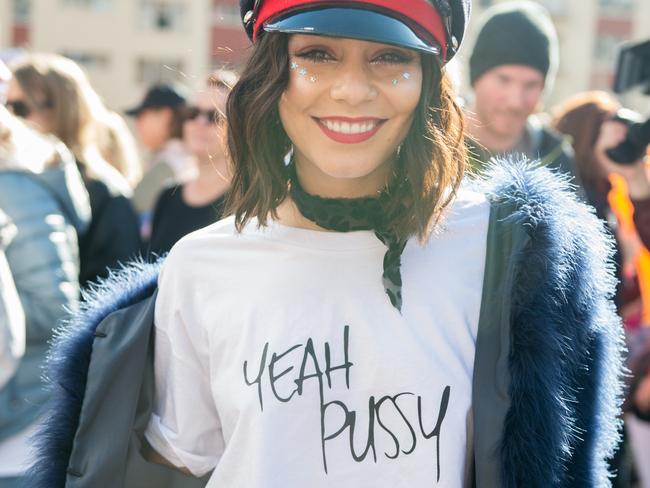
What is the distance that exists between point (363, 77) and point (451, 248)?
41cm

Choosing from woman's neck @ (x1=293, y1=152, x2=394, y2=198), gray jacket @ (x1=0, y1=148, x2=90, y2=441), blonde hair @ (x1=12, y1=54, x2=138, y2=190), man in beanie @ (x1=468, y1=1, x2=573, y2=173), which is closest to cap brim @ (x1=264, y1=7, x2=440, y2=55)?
woman's neck @ (x1=293, y1=152, x2=394, y2=198)

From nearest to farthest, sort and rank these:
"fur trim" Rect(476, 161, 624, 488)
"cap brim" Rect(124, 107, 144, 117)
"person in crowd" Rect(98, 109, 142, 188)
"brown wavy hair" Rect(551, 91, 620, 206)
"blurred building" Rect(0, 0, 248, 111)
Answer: "fur trim" Rect(476, 161, 624, 488), "brown wavy hair" Rect(551, 91, 620, 206), "person in crowd" Rect(98, 109, 142, 188), "cap brim" Rect(124, 107, 144, 117), "blurred building" Rect(0, 0, 248, 111)

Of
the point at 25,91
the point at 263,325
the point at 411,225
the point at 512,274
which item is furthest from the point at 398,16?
the point at 25,91

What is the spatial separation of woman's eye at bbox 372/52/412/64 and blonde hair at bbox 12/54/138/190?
2907 mm

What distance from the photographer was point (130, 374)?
2301 mm

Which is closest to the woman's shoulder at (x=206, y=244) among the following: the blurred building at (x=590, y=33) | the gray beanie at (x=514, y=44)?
the gray beanie at (x=514, y=44)

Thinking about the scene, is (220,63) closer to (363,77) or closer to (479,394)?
(363,77)

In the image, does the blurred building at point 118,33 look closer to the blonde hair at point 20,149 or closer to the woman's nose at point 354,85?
the blonde hair at point 20,149

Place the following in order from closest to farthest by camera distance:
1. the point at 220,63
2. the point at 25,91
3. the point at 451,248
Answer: the point at 451,248 → the point at 220,63 → the point at 25,91

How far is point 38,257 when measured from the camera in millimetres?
3414

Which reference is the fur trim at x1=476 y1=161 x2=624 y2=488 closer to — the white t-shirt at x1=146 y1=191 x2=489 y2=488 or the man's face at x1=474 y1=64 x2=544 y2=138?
the white t-shirt at x1=146 y1=191 x2=489 y2=488

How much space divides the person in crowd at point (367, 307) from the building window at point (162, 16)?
39.2m

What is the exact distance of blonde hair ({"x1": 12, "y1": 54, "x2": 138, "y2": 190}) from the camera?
16.1 ft

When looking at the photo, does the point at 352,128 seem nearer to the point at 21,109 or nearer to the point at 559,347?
the point at 559,347
